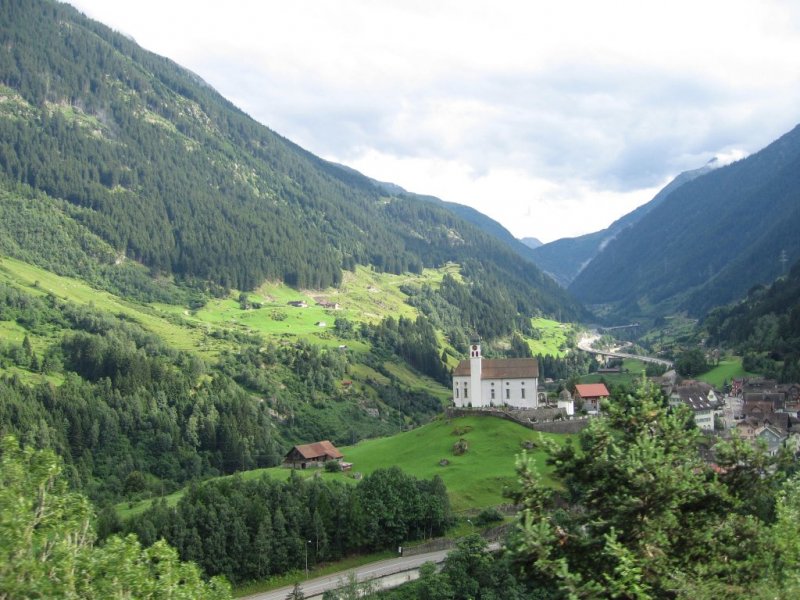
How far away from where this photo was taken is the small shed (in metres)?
113

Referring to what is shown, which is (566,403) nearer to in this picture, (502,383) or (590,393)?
(502,383)

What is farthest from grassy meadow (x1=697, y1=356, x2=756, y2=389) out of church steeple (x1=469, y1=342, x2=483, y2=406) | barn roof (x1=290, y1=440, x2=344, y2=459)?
barn roof (x1=290, y1=440, x2=344, y2=459)

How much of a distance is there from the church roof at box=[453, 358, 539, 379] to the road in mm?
41304

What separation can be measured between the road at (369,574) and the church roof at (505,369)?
41.3 m

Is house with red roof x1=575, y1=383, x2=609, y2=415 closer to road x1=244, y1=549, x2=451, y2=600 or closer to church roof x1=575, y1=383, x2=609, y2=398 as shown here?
church roof x1=575, y1=383, x2=609, y2=398

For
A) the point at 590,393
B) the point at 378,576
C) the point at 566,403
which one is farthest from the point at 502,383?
the point at 378,576

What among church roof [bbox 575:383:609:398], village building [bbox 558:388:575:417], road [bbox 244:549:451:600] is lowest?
road [bbox 244:549:451:600]

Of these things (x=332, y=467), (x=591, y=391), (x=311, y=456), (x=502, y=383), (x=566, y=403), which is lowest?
(x=332, y=467)

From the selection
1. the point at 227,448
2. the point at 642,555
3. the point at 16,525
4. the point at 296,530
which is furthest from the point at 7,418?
the point at 642,555

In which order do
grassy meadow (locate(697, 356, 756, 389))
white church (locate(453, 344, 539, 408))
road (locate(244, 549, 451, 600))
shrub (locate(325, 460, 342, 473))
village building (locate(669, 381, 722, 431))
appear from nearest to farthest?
road (locate(244, 549, 451, 600)) < shrub (locate(325, 460, 342, 473)) < white church (locate(453, 344, 539, 408)) < village building (locate(669, 381, 722, 431)) < grassy meadow (locate(697, 356, 756, 389))

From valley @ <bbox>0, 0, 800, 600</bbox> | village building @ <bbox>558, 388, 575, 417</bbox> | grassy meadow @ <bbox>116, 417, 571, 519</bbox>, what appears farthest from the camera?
village building @ <bbox>558, 388, 575, 417</bbox>

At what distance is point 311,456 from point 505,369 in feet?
114

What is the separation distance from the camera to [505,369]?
123 m

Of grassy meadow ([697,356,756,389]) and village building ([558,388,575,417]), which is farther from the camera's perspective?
grassy meadow ([697,356,756,389])
